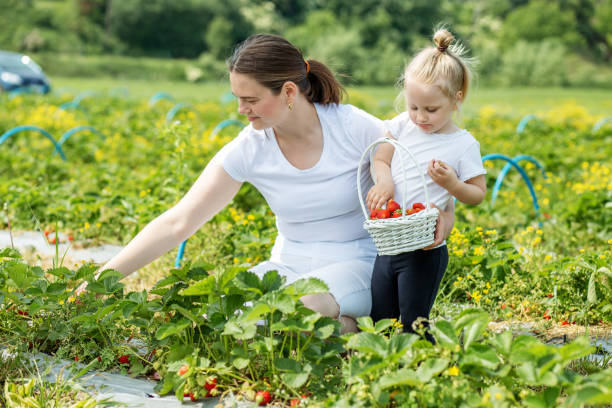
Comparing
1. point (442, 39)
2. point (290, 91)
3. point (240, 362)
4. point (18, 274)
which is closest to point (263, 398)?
point (240, 362)

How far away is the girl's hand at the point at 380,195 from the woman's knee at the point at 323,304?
0.38 m

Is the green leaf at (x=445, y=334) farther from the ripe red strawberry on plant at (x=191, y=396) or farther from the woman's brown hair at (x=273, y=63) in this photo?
the woman's brown hair at (x=273, y=63)

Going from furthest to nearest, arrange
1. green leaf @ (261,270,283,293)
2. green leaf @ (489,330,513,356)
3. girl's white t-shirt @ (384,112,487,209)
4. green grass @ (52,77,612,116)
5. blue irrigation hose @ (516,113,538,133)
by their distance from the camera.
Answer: green grass @ (52,77,612,116), blue irrigation hose @ (516,113,538,133), girl's white t-shirt @ (384,112,487,209), green leaf @ (261,270,283,293), green leaf @ (489,330,513,356)

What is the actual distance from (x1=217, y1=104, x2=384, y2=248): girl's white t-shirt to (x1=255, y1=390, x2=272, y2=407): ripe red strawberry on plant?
2.75ft

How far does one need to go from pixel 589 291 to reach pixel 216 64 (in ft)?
99.2

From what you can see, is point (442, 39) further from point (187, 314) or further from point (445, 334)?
point (187, 314)

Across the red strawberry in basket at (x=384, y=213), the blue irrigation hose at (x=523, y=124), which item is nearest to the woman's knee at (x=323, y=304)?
the red strawberry in basket at (x=384, y=213)

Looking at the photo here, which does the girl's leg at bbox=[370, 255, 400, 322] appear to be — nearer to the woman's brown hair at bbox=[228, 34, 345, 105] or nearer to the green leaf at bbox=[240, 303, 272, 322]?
the green leaf at bbox=[240, 303, 272, 322]

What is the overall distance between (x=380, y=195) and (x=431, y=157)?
23 centimetres

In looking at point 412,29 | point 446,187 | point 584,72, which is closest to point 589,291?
point 446,187

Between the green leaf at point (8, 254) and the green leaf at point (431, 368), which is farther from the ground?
the green leaf at point (8, 254)

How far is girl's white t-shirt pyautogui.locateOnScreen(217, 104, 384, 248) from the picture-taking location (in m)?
2.71

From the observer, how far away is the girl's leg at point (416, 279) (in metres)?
2.33

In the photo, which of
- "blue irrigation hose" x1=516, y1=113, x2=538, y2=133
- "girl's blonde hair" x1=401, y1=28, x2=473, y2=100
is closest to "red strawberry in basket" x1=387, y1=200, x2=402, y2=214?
"girl's blonde hair" x1=401, y1=28, x2=473, y2=100
